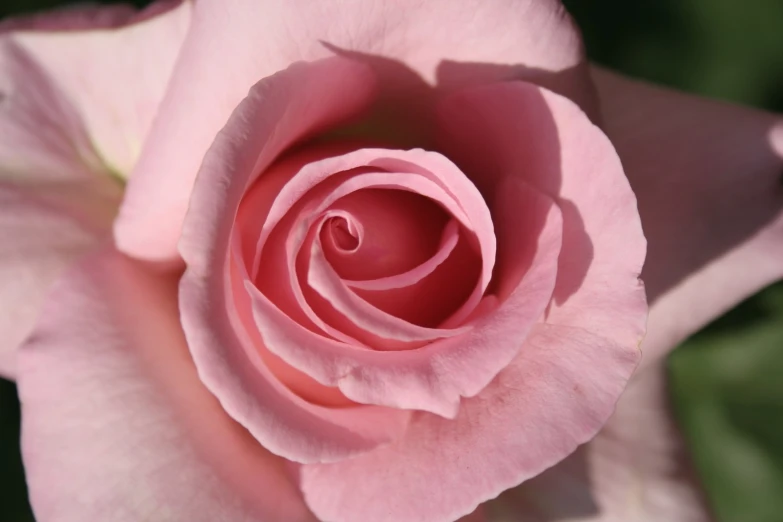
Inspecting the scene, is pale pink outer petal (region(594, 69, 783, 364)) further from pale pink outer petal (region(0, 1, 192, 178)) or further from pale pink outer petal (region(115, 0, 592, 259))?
pale pink outer petal (region(0, 1, 192, 178))

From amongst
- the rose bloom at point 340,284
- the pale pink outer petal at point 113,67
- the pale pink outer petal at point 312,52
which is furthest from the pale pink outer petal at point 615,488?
the pale pink outer petal at point 113,67

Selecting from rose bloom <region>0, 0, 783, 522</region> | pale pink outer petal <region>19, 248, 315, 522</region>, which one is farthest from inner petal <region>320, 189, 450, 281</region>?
pale pink outer petal <region>19, 248, 315, 522</region>

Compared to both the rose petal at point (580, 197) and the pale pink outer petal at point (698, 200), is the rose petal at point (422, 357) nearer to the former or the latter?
the rose petal at point (580, 197)

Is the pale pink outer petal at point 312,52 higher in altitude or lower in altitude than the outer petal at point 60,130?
higher

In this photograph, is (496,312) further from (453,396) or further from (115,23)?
(115,23)

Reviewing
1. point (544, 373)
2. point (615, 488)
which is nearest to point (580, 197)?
point (544, 373)

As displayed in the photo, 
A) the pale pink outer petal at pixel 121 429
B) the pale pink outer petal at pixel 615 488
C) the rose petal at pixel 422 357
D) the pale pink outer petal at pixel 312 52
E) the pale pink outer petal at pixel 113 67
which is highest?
the pale pink outer petal at pixel 312 52
